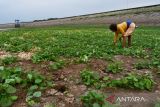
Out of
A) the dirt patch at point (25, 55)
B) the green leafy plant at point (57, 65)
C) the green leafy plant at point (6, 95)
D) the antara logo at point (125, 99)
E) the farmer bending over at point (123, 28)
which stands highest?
the farmer bending over at point (123, 28)

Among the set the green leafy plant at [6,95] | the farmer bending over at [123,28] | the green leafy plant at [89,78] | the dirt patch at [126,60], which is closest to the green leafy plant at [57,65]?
the green leafy plant at [89,78]

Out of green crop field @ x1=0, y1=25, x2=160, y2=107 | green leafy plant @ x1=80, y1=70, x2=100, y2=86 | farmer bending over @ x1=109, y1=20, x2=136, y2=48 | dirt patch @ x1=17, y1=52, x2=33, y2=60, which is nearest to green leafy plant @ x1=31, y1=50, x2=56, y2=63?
green crop field @ x1=0, y1=25, x2=160, y2=107

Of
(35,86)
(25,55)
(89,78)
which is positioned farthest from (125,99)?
(25,55)

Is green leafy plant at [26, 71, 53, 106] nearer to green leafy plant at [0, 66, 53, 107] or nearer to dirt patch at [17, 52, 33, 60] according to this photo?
green leafy plant at [0, 66, 53, 107]

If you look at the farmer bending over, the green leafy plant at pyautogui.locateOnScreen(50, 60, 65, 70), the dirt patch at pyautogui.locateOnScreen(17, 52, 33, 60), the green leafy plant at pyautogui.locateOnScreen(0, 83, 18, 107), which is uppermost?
the farmer bending over

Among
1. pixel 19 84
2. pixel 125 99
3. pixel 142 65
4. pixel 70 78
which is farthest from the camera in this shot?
pixel 142 65

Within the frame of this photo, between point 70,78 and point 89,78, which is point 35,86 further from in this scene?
point 89,78

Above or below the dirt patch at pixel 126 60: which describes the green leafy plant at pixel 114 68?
above

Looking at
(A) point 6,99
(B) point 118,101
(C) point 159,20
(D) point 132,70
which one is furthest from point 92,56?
(C) point 159,20

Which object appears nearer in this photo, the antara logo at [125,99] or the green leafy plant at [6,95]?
the green leafy plant at [6,95]

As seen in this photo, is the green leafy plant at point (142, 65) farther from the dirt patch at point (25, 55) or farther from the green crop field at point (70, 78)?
the dirt patch at point (25, 55)

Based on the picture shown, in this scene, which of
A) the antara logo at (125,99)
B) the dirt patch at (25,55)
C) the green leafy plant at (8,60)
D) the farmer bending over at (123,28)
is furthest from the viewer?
the farmer bending over at (123,28)

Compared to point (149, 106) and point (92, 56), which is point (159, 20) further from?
point (149, 106)

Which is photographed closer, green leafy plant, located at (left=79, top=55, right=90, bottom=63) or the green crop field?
the green crop field
